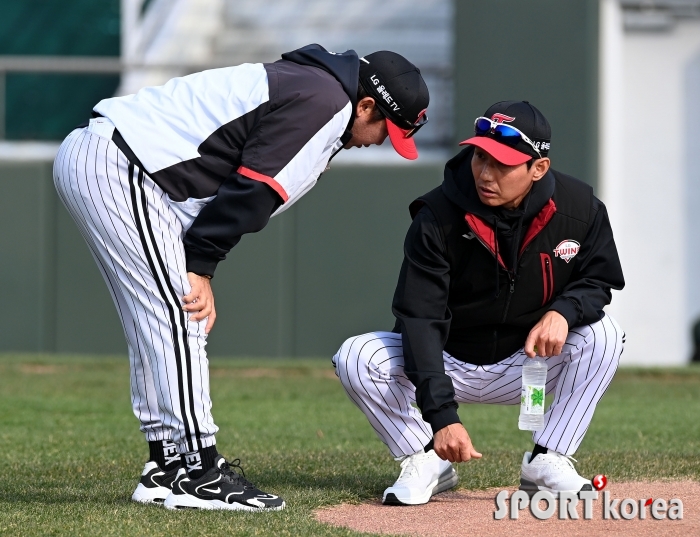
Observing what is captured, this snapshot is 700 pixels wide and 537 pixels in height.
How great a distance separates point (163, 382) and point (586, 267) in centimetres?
173

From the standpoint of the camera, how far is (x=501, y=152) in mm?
4195

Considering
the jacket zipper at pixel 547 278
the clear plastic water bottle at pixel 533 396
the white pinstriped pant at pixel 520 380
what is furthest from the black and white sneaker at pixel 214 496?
the jacket zipper at pixel 547 278

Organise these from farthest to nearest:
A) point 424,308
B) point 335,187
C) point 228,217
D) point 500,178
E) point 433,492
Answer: point 335,187
point 433,492
point 424,308
point 500,178
point 228,217

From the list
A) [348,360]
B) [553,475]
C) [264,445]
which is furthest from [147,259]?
[264,445]

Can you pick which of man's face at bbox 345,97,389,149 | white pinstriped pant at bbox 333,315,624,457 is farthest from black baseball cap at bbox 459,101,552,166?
white pinstriped pant at bbox 333,315,624,457

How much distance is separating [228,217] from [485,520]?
55.8 inches

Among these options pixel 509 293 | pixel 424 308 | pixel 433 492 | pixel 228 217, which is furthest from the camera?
pixel 433 492

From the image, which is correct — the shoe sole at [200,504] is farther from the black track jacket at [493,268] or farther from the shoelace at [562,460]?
the shoelace at [562,460]

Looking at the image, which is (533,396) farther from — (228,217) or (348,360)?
(228,217)

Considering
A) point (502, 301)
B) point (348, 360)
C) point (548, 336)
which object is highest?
point (502, 301)

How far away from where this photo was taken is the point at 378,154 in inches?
548

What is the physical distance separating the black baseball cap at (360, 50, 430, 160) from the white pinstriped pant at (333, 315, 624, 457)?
883 millimetres

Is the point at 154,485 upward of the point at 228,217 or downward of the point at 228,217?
downward

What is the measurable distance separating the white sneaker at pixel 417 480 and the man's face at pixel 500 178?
3.43 feet
